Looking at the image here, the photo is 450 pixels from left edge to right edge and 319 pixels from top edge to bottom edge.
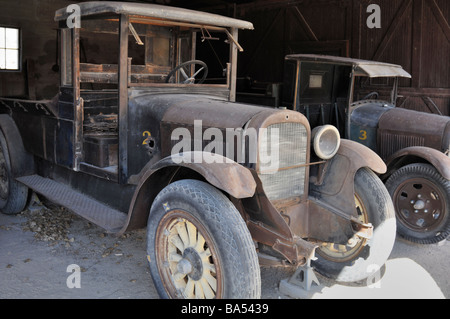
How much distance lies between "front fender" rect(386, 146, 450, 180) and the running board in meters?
2.78

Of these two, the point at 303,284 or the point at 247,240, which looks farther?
the point at 303,284

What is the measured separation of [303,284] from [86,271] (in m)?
1.63

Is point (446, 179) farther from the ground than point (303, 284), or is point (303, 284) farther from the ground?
point (446, 179)

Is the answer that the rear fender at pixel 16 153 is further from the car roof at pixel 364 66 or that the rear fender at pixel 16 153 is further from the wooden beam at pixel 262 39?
the wooden beam at pixel 262 39

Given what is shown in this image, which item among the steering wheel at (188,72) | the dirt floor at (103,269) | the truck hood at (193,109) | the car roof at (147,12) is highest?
the car roof at (147,12)

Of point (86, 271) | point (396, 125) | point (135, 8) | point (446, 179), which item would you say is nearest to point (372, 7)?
point (396, 125)

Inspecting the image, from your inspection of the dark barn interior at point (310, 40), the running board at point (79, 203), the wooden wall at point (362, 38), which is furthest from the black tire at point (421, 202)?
the wooden wall at point (362, 38)

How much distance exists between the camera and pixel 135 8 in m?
3.25

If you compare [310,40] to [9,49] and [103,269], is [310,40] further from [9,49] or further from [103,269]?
[103,269]

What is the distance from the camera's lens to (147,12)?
331cm

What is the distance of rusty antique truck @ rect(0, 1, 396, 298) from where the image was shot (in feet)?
8.48

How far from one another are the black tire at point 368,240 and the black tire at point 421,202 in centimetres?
129

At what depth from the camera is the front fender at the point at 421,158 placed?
4125 mm

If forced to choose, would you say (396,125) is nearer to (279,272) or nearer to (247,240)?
(279,272)
